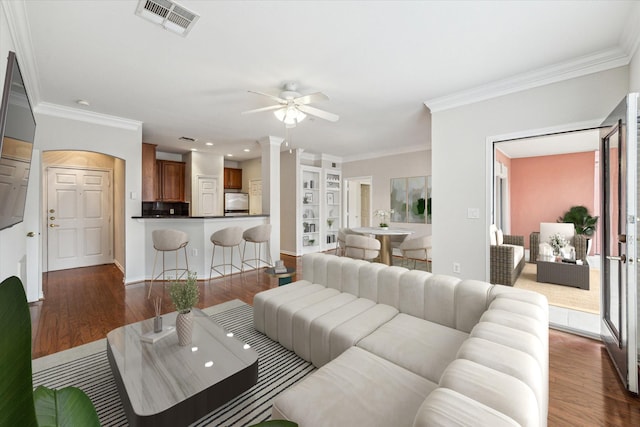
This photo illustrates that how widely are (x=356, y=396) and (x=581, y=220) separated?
278 inches

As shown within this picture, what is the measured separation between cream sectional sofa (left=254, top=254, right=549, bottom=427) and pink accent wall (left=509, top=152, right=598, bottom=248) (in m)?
6.08

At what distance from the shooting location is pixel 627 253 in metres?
1.91

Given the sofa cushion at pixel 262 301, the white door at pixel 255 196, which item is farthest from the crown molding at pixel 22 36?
the white door at pixel 255 196

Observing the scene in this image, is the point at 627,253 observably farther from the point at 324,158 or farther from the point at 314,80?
the point at 324,158

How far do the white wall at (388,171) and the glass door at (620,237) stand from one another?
3.79 metres

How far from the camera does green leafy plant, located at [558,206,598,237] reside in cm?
575

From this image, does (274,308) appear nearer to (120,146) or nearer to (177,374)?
(177,374)

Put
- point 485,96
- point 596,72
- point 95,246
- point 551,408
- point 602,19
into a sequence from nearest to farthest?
point 551,408 < point 602,19 < point 596,72 < point 485,96 < point 95,246

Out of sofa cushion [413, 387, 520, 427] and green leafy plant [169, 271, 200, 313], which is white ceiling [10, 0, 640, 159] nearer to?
green leafy plant [169, 271, 200, 313]

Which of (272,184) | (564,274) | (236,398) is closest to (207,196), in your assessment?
(272,184)

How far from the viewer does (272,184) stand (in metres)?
5.37

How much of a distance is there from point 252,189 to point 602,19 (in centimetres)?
715

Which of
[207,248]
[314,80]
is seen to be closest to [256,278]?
[207,248]

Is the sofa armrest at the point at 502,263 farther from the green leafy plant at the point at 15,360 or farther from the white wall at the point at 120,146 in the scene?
the white wall at the point at 120,146
